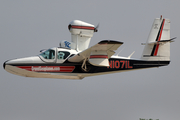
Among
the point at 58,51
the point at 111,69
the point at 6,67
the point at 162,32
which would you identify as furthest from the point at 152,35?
the point at 6,67

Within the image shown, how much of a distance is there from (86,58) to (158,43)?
6750 mm

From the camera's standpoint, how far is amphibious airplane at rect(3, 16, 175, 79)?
2184 centimetres

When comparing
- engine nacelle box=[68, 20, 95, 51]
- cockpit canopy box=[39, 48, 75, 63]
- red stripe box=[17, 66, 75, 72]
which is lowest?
red stripe box=[17, 66, 75, 72]

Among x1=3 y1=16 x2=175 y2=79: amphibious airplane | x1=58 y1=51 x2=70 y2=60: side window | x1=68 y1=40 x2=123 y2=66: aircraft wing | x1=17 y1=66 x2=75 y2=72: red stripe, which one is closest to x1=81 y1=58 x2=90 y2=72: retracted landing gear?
x1=3 y1=16 x2=175 y2=79: amphibious airplane

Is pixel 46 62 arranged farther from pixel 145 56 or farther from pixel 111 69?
pixel 145 56

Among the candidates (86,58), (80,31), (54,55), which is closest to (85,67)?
(86,58)

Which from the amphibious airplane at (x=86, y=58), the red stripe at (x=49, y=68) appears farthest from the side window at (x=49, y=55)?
the red stripe at (x=49, y=68)

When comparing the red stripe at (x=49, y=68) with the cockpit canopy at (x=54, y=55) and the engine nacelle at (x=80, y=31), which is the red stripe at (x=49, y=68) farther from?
the engine nacelle at (x=80, y=31)

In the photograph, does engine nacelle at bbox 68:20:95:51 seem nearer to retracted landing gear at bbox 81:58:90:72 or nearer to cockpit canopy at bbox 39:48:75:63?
retracted landing gear at bbox 81:58:90:72

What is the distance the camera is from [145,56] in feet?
84.2

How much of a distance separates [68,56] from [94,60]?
2558 mm

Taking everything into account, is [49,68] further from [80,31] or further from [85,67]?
[80,31]

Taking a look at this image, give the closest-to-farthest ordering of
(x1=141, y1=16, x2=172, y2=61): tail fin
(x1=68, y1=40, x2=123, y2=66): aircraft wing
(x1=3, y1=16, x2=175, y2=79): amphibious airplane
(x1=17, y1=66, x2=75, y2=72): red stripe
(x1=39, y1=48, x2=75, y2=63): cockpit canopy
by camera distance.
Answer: (x1=68, y1=40, x2=123, y2=66): aircraft wing → (x1=3, y1=16, x2=175, y2=79): amphibious airplane → (x1=17, y1=66, x2=75, y2=72): red stripe → (x1=39, y1=48, x2=75, y2=63): cockpit canopy → (x1=141, y1=16, x2=172, y2=61): tail fin

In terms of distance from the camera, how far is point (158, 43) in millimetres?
25469
